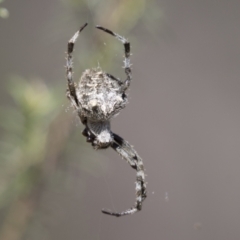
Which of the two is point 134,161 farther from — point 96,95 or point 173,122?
point 173,122

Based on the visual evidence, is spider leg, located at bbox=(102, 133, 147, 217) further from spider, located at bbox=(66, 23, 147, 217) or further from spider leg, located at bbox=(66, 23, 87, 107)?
spider leg, located at bbox=(66, 23, 87, 107)

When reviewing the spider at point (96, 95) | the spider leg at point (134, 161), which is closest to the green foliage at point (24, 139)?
the spider at point (96, 95)

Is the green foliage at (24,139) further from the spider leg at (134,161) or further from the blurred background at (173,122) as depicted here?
the blurred background at (173,122)

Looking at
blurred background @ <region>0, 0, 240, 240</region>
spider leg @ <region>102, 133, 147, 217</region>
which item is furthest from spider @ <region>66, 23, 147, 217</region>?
blurred background @ <region>0, 0, 240, 240</region>

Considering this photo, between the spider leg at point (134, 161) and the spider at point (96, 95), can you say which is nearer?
the spider at point (96, 95)

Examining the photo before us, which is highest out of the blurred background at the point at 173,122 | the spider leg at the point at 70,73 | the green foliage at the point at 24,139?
the blurred background at the point at 173,122

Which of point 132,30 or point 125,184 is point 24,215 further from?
point 125,184

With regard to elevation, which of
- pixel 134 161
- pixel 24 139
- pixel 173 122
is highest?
pixel 173 122

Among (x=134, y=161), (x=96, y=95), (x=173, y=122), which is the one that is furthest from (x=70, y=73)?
(x=173, y=122)

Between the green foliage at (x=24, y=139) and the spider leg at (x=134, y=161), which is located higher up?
the spider leg at (x=134, y=161)

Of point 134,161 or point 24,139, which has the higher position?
point 134,161
